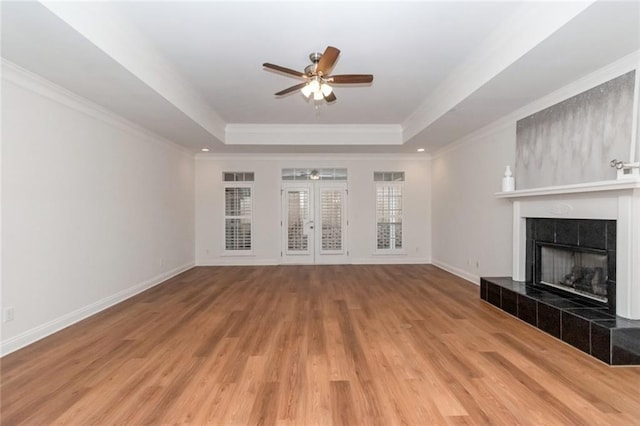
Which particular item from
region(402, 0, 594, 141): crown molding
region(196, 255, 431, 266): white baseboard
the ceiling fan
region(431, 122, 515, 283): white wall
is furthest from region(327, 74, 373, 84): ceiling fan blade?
region(196, 255, 431, 266): white baseboard

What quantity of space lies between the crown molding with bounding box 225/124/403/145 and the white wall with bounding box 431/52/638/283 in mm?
1368

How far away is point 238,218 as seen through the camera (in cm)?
755

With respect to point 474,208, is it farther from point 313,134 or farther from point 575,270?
point 313,134

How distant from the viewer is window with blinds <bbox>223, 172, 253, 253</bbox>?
24.7ft

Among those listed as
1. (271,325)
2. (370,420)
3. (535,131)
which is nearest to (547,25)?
(535,131)

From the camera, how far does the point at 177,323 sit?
3.55m

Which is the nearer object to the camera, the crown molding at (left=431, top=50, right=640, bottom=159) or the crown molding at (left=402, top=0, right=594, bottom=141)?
the crown molding at (left=402, top=0, right=594, bottom=141)

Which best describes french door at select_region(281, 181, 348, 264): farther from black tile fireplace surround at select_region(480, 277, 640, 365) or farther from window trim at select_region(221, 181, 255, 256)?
black tile fireplace surround at select_region(480, 277, 640, 365)

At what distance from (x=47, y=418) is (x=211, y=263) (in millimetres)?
5612

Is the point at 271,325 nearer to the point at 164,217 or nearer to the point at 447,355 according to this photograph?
the point at 447,355

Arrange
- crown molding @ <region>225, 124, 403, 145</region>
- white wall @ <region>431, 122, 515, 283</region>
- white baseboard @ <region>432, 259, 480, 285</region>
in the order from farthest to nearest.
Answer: crown molding @ <region>225, 124, 403, 145</region>, white baseboard @ <region>432, 259, 480, 285</region>, white wall @ <region>431, 122, 515, 283</region>

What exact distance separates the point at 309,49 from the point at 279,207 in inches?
183

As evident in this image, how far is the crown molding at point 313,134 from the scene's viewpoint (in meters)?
6.26

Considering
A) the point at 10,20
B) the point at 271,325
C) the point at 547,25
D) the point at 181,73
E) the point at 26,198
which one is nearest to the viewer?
the point at 10,20
